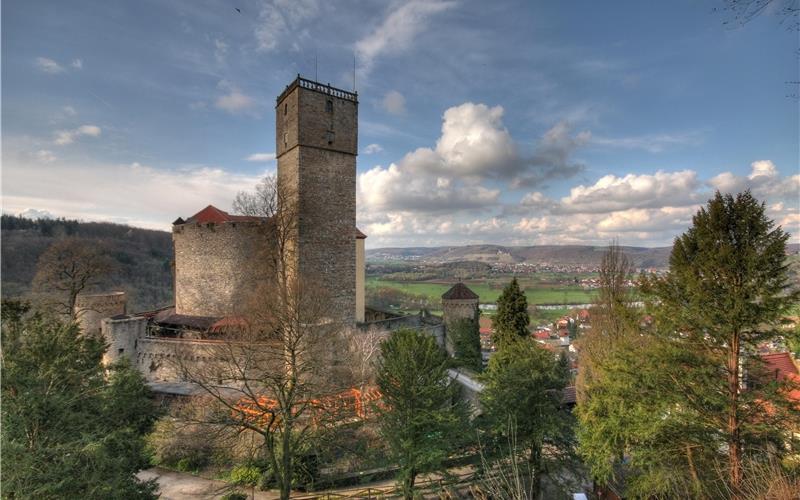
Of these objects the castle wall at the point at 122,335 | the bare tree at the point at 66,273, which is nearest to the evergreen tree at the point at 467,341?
the castle wall at the point at 122,335

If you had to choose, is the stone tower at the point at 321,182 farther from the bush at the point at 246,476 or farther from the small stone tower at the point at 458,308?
the small stone tower at the point at 458,308

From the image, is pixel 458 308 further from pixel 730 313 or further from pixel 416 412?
pixel 730 313

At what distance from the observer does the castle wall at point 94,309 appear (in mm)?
21281

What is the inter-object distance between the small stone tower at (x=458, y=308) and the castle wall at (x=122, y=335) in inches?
755

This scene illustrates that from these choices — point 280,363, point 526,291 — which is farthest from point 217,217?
point 526,291

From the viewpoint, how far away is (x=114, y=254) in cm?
5581

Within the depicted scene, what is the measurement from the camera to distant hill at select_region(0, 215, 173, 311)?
41.3 m

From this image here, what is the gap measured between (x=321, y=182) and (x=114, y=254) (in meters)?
53.4

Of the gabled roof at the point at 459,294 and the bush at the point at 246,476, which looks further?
the gabled roof at the point at 459,294

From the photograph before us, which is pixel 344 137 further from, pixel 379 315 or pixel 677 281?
pixel 677 281

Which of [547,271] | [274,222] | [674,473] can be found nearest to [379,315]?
[274,222]

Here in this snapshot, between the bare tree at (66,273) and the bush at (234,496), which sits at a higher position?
the bare tree at (66,273)

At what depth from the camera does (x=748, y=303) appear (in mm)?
8312

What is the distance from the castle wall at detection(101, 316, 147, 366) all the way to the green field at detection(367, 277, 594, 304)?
2359 inches
